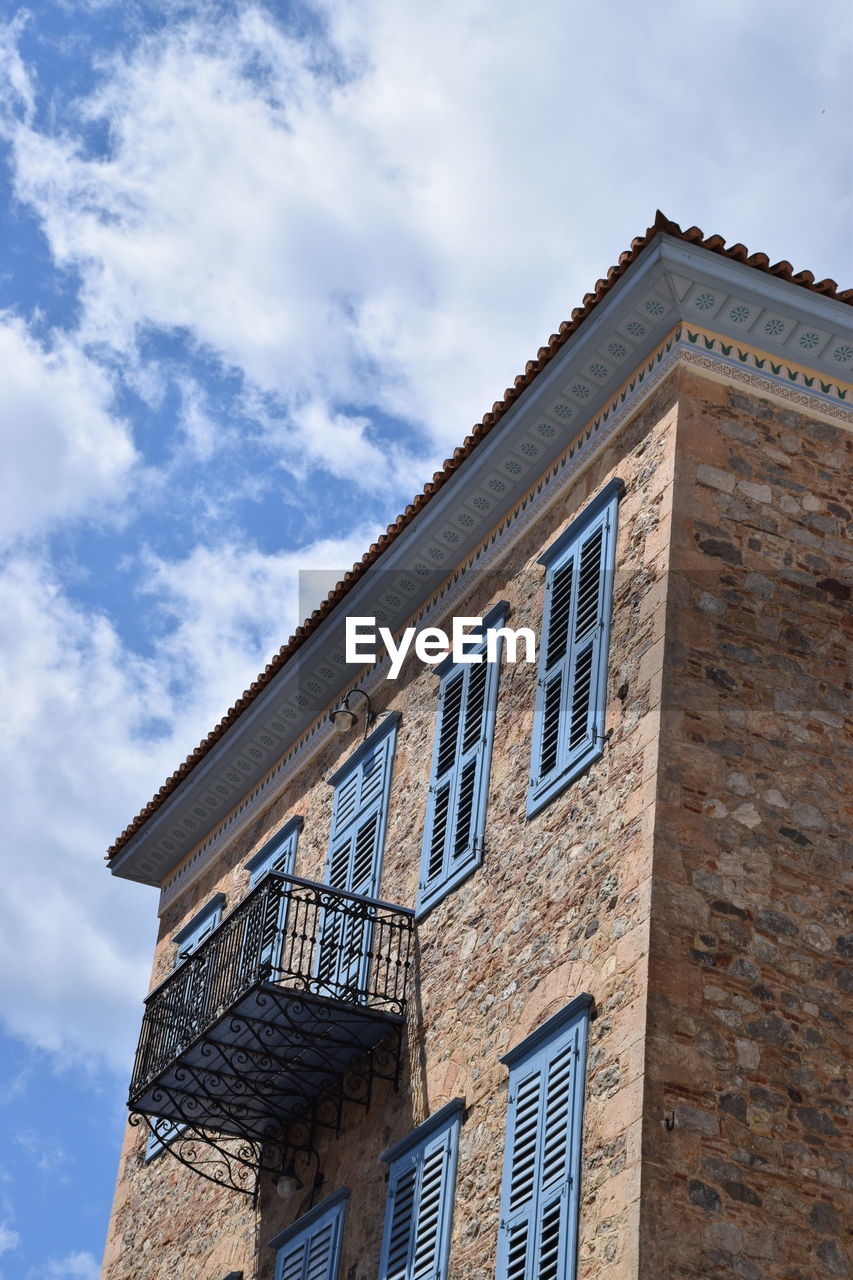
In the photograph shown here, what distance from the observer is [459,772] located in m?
16.1

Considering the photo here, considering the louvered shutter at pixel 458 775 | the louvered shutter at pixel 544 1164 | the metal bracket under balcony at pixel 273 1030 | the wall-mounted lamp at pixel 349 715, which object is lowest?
the louvered shutter at pixel 544 1164

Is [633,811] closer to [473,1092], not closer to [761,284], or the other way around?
[473,1092]

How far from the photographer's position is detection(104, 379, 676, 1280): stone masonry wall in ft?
40.8

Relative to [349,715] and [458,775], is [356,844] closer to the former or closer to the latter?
[349,715]

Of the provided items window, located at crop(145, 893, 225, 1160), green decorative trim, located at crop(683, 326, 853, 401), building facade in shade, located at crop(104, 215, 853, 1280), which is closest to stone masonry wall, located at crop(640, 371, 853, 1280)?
building facade in shade, located at crop(104, 215, 853, 1280)

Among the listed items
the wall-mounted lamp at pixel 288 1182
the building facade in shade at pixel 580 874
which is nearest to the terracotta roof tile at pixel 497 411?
the building facade in shade at pixel 580 874

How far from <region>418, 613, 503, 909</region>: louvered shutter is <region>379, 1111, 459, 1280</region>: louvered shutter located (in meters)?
2.06

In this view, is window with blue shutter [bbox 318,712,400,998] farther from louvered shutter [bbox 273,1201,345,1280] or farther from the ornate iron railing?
louvered shutter [bbox 273,1201,345,1280]

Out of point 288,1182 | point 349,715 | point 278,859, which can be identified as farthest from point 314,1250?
point 349,715

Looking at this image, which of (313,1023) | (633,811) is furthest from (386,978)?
(633,811)

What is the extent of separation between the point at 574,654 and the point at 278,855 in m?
5.22

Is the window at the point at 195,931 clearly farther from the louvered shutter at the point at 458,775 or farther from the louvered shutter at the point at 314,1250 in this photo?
the louvered shutter at the point at 458,775

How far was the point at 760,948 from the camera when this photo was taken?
12805mm

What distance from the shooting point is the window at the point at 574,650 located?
14.4m
